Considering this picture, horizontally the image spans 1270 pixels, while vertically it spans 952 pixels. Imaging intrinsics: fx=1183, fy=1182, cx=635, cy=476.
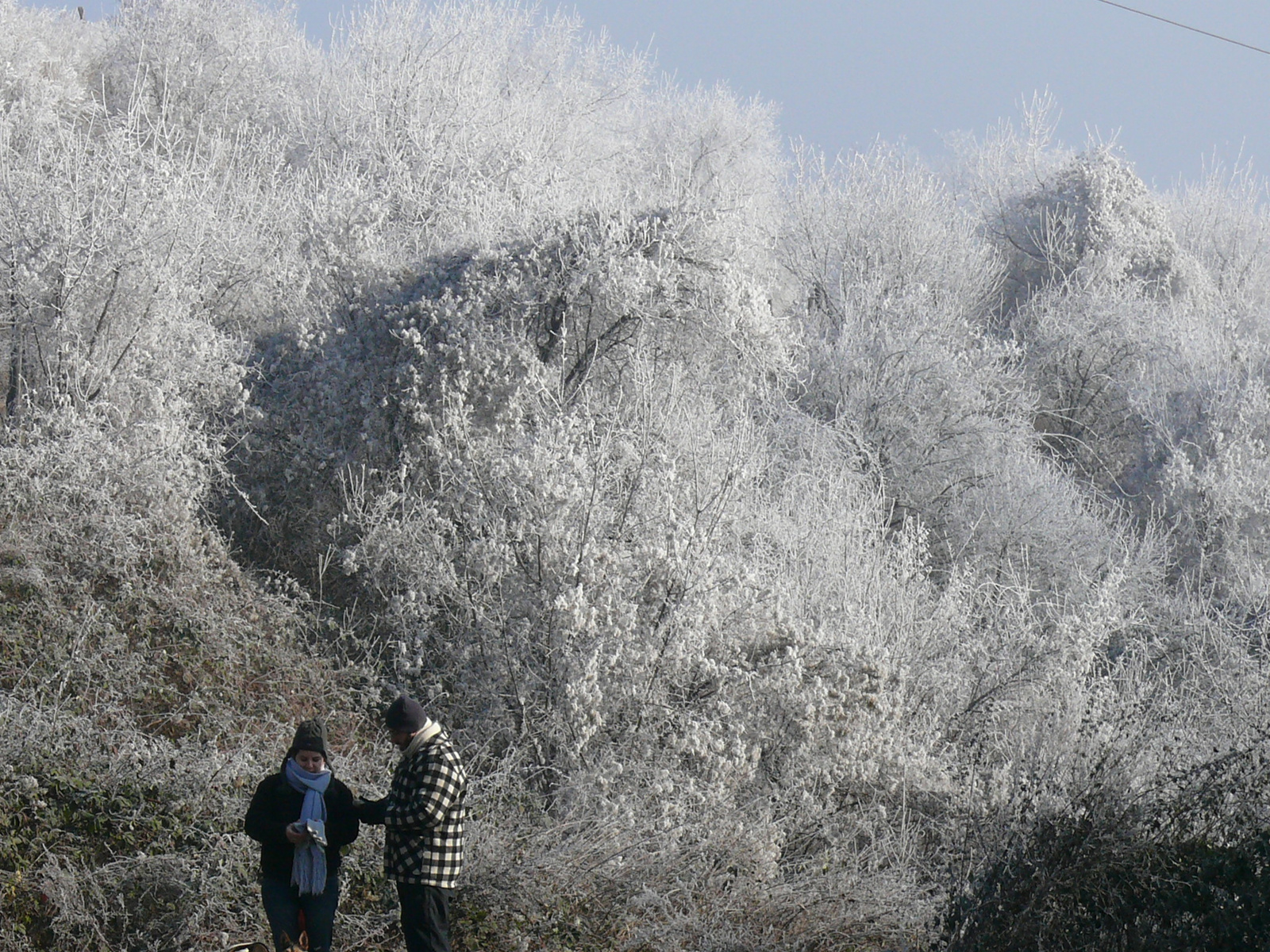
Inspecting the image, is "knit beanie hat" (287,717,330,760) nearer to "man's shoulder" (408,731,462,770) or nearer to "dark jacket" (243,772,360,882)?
"dark jacket" (243,772,360,882)

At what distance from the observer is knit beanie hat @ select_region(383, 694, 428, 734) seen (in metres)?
5.17

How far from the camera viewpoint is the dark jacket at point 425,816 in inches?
201

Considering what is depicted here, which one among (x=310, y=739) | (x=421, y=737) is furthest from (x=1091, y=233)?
(x=310, y=739)

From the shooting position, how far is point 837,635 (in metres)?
11.0

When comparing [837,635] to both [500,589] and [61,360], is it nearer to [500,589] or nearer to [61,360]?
[500,589]

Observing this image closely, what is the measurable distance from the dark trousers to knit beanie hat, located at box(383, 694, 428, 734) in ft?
2.22

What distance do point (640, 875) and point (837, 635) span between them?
3968 millimetres

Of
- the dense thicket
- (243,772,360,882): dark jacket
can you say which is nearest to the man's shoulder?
(243,772,360,882): dark jacket

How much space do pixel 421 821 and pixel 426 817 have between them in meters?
0.03

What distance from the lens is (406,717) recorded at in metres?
5.18

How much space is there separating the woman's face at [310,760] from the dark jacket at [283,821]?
0.32 feet

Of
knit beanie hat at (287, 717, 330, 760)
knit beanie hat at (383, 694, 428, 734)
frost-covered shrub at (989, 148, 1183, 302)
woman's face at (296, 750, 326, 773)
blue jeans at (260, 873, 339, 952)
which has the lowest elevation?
blue jeans at (260, 873, 339, 952)

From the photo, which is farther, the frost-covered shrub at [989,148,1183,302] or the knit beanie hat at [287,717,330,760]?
Result: the frost-covered shrub at [989,148,1183,302]

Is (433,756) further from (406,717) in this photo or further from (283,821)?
(283,821)
